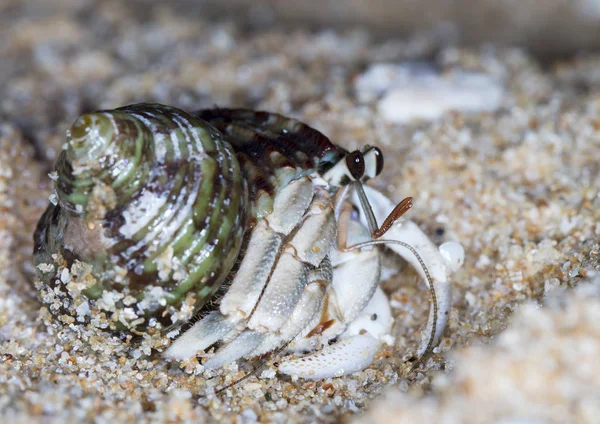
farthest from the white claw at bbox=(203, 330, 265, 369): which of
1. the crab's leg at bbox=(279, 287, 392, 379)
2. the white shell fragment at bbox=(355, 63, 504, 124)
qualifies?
the white shell fragment at bbox=(355, 63, 504, 124)

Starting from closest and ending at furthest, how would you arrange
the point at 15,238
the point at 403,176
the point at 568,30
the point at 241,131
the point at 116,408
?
the point at 116,408 < the point at 241,131 < the point at 15,238 < the point at 403,176 < the point at 568,30

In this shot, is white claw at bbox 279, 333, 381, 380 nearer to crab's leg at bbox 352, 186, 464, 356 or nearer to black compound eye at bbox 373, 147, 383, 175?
crab's leg at bbox 352, 186, 464, 356

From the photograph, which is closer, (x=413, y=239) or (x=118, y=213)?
(x=118, y=213)

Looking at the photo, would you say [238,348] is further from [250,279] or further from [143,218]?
[143,218]

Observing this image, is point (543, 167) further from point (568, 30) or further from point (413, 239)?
point (568, 30)

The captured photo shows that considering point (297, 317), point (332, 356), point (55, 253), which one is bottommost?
point (332, 356)

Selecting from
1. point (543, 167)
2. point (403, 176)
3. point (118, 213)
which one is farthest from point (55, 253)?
point (543, 167)

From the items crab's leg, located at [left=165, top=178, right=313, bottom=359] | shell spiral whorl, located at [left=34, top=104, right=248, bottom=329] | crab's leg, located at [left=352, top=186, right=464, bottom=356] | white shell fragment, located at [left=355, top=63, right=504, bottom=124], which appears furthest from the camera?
white shell fragment, located at [left=355, top=63, right=504, bottom=124]

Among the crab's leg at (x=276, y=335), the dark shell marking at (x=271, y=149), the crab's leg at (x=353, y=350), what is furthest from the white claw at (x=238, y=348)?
the dark shell marking at (x=271, y=149)
